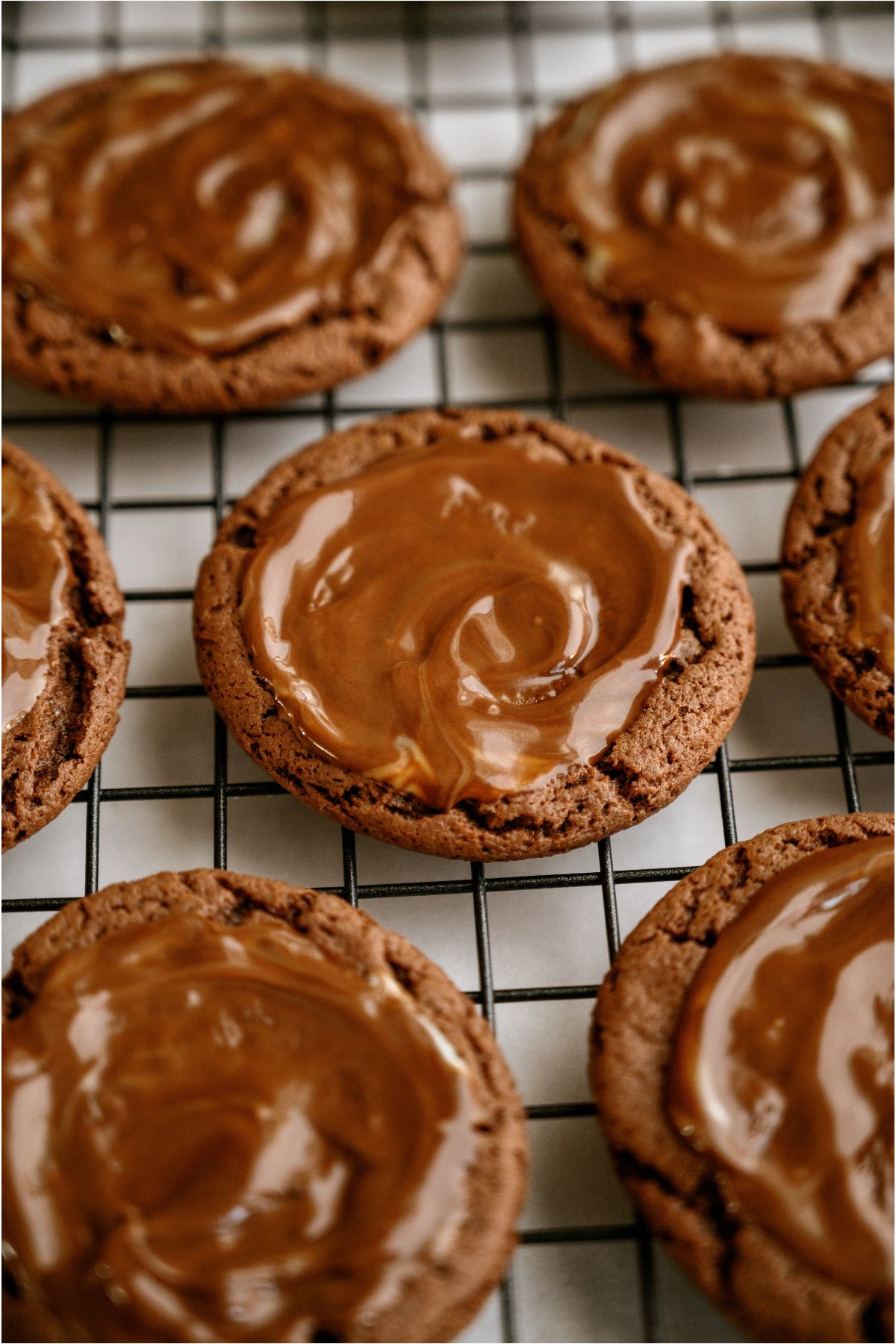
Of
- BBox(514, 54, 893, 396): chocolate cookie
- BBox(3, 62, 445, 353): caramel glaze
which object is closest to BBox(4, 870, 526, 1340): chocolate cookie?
BBox(3, 62, 445, 353): caramel glaze

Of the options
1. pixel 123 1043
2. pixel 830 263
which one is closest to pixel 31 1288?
pixel 123 1043

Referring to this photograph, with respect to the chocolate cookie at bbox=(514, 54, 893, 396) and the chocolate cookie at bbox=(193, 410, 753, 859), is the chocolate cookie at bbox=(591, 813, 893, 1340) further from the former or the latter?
the chocolate cookie at bbox=(514, 54, 893, 396)

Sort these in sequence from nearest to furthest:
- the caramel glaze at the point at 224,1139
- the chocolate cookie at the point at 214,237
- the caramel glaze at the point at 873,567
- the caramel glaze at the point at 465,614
→ the caramel glaze at the point at 224,1139 → the caramel glaze at the point at 465,614 → the caramel glaze at the point at 873,567 → the chocolate cookie at the point at 214,237

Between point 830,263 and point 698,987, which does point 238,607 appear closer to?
point 698,987

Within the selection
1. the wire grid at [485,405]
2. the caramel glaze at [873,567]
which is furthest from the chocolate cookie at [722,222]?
the caramel glaze at [873,567]

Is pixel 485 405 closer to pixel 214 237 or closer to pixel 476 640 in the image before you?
pixel 214 237

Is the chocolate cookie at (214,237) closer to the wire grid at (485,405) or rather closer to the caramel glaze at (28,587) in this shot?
the wire grid at (485,405)
